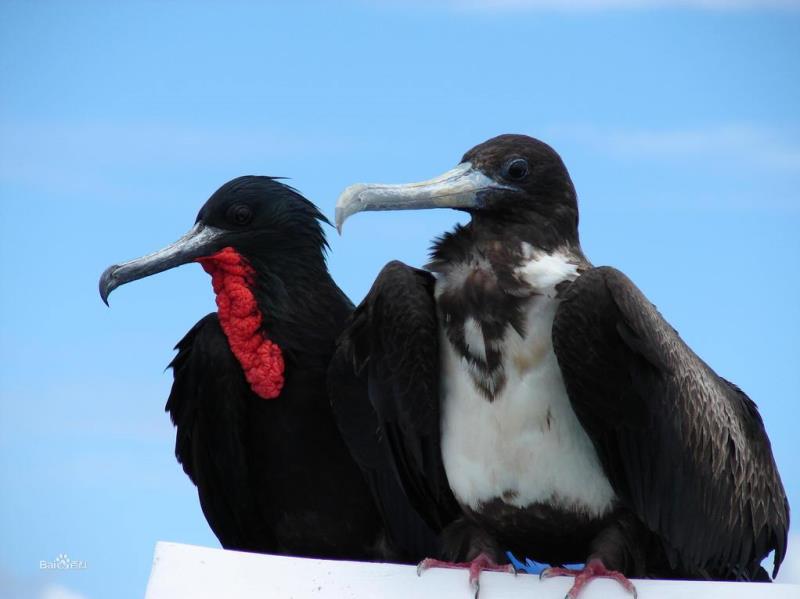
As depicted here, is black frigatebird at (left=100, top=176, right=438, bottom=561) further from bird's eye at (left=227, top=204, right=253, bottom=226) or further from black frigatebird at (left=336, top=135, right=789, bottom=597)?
black frigatebird at (left=336, top=135, right=789, bottom=597)

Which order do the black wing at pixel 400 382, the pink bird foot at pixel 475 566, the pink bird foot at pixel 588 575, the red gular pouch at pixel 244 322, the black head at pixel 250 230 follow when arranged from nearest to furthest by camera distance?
1. the pink bird foot at pixel 588 575
2. the pink bird foot at pixel 475 566
3. the black wing at pixel 400 382
4. the red gular pouch at pixel 244 322
5. the black head at pixel 250 230

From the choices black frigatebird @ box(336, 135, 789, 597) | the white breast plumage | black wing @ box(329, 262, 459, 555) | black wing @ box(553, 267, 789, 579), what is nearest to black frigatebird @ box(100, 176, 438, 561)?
black wing @ box(329, 262, 459, 555)

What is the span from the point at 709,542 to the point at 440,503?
2.68ft

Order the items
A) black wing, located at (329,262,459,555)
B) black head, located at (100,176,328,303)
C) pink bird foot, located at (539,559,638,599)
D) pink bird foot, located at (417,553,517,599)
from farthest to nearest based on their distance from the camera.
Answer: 1. black head, located at (100,176,328,303)
2. black wing, located at (329,262,459,555)
3. pink bird foot, located at (417,553,517,599)
4. pink bird foot, located at (539,559,638,599)

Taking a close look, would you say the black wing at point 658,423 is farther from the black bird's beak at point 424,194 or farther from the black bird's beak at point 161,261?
the black bird's beak at point 161,261

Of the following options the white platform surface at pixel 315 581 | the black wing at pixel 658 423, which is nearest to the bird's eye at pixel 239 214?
the white platform surface at pixel 315 581

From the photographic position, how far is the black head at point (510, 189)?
14.3 feet

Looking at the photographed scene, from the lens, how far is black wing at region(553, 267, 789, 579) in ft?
13.4

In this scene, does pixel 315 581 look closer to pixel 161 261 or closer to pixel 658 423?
pixel 658 423

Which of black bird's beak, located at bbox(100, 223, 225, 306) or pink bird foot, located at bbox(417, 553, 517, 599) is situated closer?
pink bird foot, located at bbox(417, 553, 517, 599)

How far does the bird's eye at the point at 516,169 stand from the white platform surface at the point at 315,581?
1.15 meters

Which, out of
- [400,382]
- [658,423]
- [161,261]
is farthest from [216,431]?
[658,423]

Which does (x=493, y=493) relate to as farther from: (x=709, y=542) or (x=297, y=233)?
(x=297, y=233)

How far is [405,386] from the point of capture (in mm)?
4355
